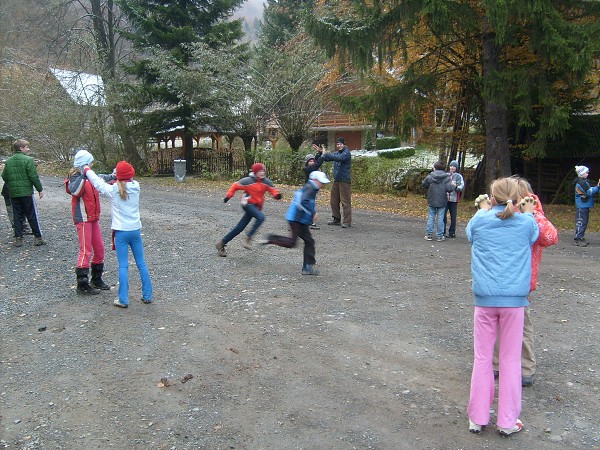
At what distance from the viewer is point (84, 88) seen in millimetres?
27312

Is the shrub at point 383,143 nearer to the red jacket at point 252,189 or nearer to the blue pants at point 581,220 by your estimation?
the blue pants at point 581,220

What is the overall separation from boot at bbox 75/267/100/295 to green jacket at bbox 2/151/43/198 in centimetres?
345

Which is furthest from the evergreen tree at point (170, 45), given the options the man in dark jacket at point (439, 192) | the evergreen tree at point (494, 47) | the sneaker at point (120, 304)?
the sneaker at point (120, 304)

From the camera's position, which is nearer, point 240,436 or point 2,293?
point 240,436

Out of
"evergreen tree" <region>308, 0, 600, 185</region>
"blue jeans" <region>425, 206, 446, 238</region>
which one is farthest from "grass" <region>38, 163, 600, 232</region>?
"blue jeans" <region>425, 206, 446, 238</region>

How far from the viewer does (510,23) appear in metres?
14.9

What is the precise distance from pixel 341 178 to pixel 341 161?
397mm

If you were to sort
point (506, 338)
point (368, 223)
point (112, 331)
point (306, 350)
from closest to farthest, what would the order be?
1. point (506, 338)
2. point (306, 350)
3. point (112, 331)
4. point (368, 223)

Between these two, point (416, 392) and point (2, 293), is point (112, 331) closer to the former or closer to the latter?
point (2, 293)

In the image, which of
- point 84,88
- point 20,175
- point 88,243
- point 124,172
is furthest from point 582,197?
point 84,88

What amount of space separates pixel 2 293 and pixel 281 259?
4.20m

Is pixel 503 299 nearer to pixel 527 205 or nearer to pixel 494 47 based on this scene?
pixel 527 205

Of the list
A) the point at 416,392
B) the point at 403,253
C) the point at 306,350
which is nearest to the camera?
the point at 416,392

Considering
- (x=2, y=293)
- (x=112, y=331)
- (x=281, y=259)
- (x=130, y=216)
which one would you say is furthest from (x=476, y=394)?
(x=2, y=293)
